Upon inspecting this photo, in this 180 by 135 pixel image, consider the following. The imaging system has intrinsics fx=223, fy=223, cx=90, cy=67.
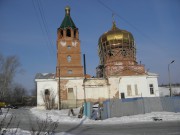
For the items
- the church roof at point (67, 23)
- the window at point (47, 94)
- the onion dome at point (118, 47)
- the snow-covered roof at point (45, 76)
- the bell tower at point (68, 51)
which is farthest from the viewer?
the onion dome at point (118, 47)

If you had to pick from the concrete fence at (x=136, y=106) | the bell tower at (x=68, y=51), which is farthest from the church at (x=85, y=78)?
the concrete fence at (x=136, y=106)

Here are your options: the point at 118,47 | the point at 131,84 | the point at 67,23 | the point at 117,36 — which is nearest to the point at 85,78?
the point at 131,84

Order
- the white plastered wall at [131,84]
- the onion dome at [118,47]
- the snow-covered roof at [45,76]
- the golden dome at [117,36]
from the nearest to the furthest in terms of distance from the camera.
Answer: the snow-covered roof at [45,76] < the white plastered wall at [131,84] < the onion dome at [118,47] < the golden dome at [117,36]

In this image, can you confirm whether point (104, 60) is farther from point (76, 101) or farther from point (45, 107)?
point (45, 107)

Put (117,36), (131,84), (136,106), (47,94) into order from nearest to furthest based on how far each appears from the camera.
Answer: (136,106) → (47,94) → (131,84) → (117,36)

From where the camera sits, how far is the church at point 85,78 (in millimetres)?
33844

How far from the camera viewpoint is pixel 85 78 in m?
35.1

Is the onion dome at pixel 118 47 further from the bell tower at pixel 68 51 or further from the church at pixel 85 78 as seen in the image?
the bell tower at pixel 68 51

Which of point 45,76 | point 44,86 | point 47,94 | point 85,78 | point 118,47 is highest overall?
point 118,47

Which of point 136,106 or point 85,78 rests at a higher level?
point 85,78

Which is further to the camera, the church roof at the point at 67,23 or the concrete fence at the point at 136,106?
the church roof at the point at 67,23

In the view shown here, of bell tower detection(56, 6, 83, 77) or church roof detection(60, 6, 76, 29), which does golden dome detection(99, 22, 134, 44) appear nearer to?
bell tower detection(56, 6, 83, 77)

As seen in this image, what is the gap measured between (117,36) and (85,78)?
31.8 feet

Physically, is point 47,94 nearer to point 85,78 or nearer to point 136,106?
point 85,78
